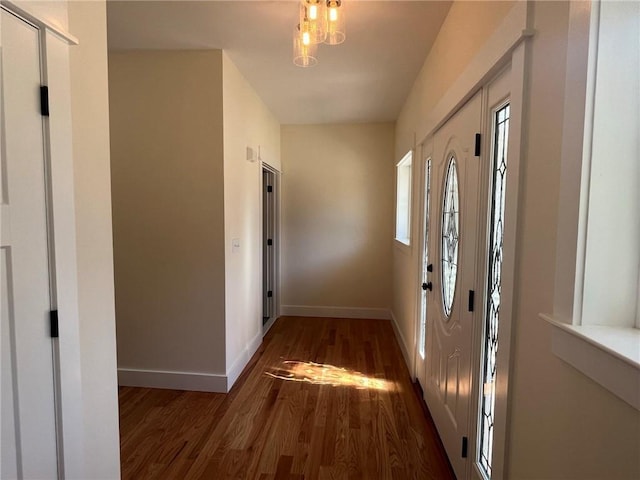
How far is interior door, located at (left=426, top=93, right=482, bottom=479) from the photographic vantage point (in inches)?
66.4

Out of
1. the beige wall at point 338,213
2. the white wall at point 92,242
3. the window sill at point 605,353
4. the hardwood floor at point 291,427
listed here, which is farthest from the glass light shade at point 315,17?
the beige wall at point 338,213

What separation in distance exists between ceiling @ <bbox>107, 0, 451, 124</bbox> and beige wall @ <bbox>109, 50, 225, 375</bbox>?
0.26 meters

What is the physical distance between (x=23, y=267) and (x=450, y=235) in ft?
6.60

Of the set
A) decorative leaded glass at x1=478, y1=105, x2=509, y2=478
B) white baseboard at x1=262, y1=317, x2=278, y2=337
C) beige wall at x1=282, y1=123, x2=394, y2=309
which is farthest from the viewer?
beige wall at x1=282, y1=123, x2=394, y2=309

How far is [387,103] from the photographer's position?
374cm

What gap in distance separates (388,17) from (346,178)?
260 cm

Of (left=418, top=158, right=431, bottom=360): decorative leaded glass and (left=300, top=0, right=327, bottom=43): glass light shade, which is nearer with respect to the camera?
(left=300, top=0, right=327, bottom=43): glass light shade

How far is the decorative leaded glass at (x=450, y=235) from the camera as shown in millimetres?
1973

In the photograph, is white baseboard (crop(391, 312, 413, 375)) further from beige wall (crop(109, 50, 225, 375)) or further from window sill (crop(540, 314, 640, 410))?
window sill (crop(540, 314, 640, 410))

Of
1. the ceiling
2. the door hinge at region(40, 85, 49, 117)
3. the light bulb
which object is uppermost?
the ceiling

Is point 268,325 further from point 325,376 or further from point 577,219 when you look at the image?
point 577,219

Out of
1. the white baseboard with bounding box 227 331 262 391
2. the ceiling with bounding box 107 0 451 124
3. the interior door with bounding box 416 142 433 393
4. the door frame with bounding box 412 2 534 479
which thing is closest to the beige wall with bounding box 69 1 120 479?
the ceiling with bounding box 107 0 451 124

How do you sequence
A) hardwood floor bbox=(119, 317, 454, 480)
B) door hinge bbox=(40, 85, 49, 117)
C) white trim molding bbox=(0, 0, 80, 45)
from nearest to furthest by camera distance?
1. white trim molding bbox=(0, 0, 80, 45)
2. door hinge bbox=(40, 85, 49, 117)
3. hardwood floor bbox=(119, 317, 454, 480)

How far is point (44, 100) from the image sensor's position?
113 cm
